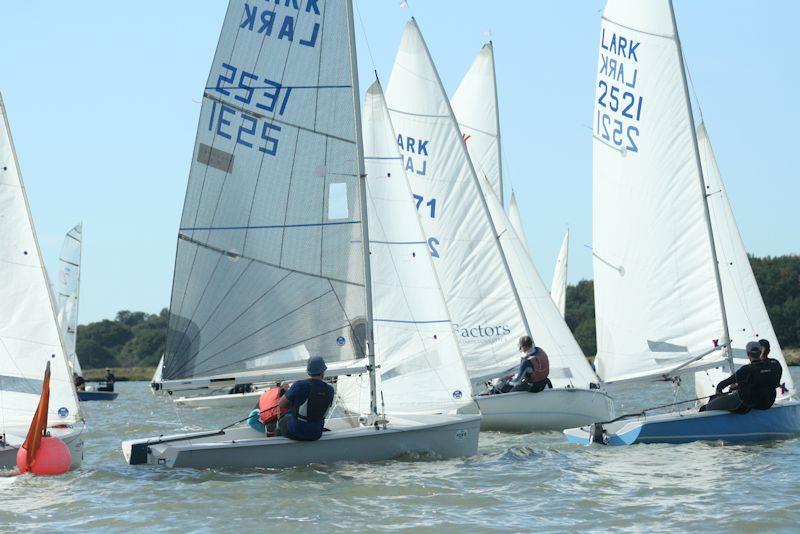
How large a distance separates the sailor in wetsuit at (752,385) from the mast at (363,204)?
385cm

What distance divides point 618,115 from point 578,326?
52.5 metres

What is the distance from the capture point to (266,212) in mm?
12938

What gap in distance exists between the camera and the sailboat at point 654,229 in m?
15.3

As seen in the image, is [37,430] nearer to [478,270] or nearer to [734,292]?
[478,270]

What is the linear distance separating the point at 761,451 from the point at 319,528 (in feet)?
19.2

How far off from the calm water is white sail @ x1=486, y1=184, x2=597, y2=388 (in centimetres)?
405

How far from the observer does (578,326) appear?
2697 inches

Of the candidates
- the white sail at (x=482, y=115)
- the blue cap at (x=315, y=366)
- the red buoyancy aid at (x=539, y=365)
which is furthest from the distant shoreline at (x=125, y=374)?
→ the blue cap at (x=315, y=366)

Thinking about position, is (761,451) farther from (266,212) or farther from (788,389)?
(266,212)

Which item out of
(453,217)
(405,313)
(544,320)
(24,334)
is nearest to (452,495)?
(405,313)

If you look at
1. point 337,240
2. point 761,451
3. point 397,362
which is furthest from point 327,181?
point 761,451

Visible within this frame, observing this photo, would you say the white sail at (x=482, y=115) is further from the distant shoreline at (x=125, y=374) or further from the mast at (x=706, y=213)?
the distant shoreline at (x=125, y=374)

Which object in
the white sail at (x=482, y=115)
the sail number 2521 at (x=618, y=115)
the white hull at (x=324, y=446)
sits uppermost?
the white sail at (x=482, y=115)

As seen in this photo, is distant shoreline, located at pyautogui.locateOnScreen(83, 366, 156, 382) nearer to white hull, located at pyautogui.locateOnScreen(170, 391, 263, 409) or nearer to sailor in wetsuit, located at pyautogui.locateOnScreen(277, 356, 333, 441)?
white hull, located at pyautogui.locateOnScreen(170, 391, 263, 409)
